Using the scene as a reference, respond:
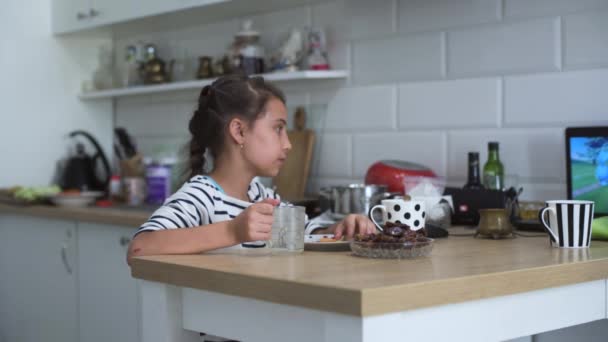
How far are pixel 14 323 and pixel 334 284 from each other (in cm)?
250

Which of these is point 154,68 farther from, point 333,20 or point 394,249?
point 394,249

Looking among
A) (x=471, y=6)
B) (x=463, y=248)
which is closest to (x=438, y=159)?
(x=471, y=6)

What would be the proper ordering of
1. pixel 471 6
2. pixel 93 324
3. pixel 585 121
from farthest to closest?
pixel 93 324 < pixel 471 6 < pixel 585 121

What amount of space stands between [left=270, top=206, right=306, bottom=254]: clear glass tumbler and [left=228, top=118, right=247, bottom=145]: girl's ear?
435mm

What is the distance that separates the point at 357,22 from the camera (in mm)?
2768

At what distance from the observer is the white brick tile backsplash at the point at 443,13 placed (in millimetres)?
2416

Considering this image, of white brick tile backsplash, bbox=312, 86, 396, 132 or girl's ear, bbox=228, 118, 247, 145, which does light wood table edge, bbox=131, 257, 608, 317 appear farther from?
white brick tile backsplash, bbox=312, 86, 396, 132

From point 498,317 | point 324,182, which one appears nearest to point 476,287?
point 498,317

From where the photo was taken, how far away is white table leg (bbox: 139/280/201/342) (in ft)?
4.73

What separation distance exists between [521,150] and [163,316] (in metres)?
1.27

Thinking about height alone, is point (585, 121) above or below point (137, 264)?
above

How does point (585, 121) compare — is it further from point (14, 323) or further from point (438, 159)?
point (14, 323)

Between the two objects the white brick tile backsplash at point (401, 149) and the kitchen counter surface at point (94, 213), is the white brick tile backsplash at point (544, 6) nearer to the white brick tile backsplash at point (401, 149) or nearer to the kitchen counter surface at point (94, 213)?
the white brick tile backsplash at point (401, 149)

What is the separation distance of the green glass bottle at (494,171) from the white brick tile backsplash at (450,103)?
14cm
